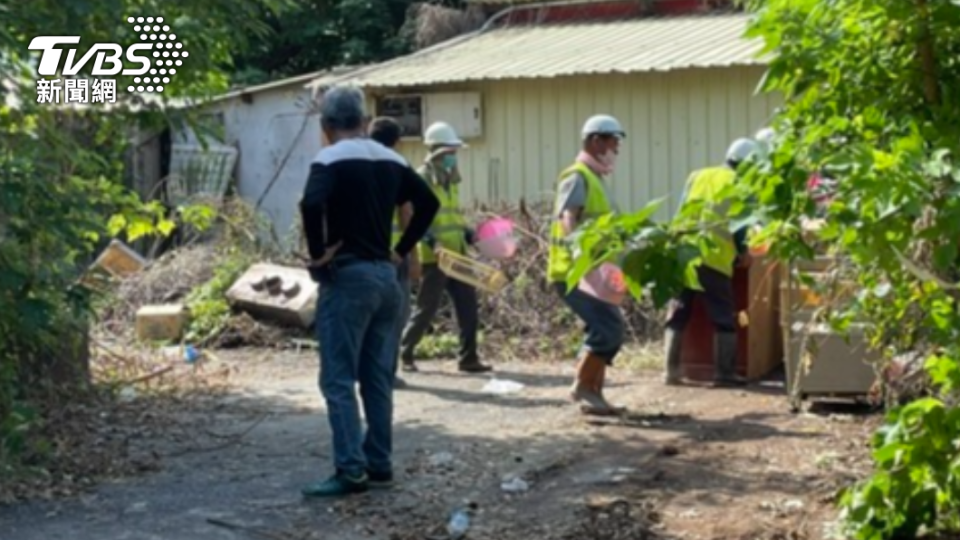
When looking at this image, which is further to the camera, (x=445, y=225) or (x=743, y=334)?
(x=445, y=225)

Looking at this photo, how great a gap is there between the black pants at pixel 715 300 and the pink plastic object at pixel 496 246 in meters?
2.06

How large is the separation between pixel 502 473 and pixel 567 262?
1.67m

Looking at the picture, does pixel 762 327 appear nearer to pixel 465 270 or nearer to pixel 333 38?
pixel 465 270

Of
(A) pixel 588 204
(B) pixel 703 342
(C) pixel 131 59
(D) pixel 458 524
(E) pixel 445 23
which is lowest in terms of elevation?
(D) pixel 458 524

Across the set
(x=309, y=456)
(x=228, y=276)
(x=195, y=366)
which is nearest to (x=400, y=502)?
(x=309, y=456)

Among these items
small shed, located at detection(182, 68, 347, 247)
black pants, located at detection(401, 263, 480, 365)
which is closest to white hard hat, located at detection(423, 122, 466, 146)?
black pants, located at detection(401, 263, 480, 365)

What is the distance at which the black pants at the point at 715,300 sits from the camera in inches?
443

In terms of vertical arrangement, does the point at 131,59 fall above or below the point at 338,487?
above

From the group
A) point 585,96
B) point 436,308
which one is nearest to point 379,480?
point 436,308

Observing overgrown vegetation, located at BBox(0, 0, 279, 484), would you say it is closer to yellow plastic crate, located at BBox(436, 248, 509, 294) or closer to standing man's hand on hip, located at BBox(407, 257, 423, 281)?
standing man's hand on hip, located at BBox(407, 257, 423, 281)

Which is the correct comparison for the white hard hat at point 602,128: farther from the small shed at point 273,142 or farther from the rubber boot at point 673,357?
the small shed at point 273,142

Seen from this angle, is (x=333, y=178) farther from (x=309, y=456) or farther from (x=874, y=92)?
(x=874, y=92)

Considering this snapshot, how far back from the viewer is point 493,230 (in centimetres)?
1302

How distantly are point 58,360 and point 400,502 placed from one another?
361 cm
